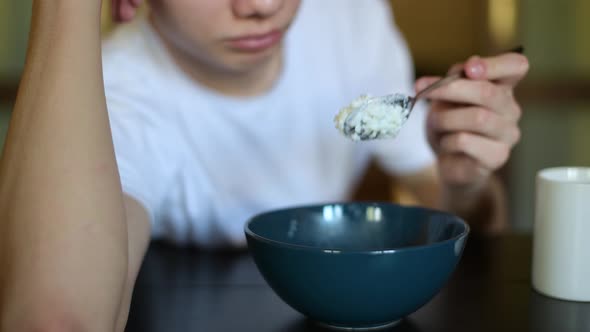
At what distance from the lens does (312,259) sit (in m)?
0.67

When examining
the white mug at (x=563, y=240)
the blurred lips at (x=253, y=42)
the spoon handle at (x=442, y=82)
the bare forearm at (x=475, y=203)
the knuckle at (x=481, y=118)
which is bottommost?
the bare forearm at (x=475, y=203)

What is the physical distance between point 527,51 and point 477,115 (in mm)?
1999

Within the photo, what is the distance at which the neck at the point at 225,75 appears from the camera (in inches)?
47.9

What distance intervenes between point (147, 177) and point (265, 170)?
0.27 metres

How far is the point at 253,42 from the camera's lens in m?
1.01

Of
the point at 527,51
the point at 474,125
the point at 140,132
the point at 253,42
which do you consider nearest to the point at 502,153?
the point at 474,125

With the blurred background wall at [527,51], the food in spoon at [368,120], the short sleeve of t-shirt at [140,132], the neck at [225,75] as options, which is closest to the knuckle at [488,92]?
the food in spoon at [368,120]

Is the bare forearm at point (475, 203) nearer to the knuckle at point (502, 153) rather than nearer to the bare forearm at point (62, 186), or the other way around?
the knuckle at point (502, 153)

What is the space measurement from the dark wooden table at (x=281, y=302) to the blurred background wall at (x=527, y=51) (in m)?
1.91

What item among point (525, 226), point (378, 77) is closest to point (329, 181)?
point (378, 77)

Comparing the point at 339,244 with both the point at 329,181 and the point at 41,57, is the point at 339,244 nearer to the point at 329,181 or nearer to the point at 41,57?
the point at 41,57

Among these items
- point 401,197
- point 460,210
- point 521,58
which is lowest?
point 401,197

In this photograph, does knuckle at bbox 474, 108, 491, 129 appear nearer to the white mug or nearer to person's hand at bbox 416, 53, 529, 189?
person's hand at bbox 416, 53, 529, 189

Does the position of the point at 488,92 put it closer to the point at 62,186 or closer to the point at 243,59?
the point at 243,59
